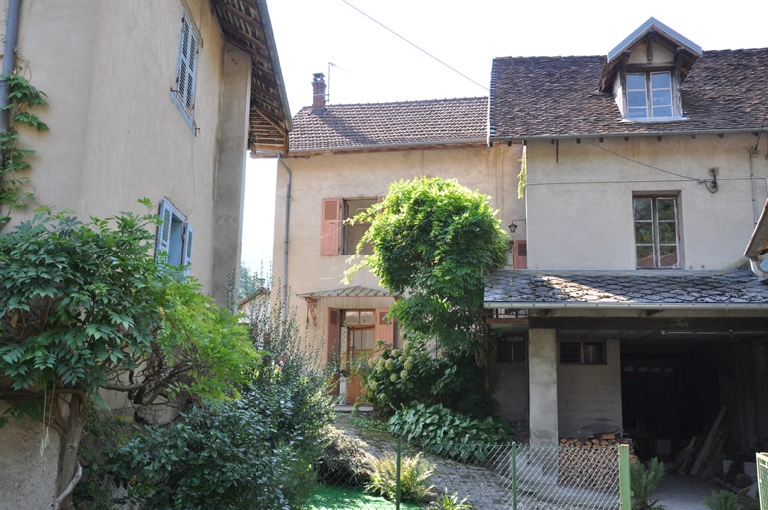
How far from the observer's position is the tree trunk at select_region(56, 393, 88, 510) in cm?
504

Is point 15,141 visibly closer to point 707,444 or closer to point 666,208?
point 666,208

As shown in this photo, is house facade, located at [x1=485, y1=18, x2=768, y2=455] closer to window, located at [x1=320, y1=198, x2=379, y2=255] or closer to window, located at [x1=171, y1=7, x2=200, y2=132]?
window, located at [x1=320, y1=198, x2=379, y2=255]

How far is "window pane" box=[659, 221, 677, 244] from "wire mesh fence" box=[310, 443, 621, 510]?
13.6 feet

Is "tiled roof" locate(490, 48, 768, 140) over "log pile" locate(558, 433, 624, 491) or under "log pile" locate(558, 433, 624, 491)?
over

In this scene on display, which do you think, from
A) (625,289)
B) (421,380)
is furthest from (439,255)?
(625,289)

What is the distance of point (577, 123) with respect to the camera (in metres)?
13.4

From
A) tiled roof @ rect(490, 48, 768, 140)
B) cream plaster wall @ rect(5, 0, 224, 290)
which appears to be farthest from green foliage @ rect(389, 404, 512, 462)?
cream plaster wall @ rect(5, 0, 224, 290)

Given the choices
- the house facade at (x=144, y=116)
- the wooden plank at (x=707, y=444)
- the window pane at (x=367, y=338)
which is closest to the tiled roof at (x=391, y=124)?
the window pane at (x=367, y=338)

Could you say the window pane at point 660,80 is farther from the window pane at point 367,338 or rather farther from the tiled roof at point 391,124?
the window pane at point 367,338

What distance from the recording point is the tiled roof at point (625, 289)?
10.6 m

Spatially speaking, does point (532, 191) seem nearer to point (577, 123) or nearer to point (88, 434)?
point (577, 123)

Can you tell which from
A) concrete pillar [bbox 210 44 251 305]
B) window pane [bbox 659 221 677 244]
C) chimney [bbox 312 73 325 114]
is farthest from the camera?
chimney [bbox 312 73 325 114]

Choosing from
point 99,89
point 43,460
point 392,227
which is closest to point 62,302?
point 43,460

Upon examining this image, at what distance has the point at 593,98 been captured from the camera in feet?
47.2
